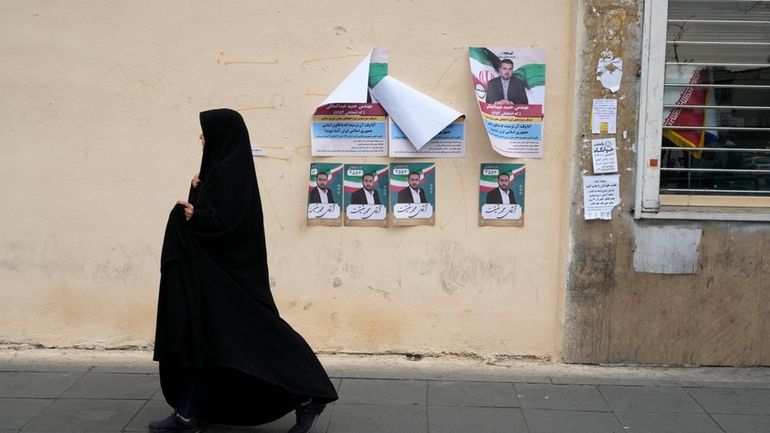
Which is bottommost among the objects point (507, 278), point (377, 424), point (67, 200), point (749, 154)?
point (377, 424)

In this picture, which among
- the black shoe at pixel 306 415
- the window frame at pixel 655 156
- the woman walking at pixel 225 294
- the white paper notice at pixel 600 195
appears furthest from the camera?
the white paper notice at pixel 600 195

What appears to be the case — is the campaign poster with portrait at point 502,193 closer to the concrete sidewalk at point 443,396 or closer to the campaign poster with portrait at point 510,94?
the campaign poster with portrait at point 510,94

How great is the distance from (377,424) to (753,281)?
2.79 meters

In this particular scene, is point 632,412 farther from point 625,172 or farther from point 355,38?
point 355,38

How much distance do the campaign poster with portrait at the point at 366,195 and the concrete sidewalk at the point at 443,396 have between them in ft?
3.20

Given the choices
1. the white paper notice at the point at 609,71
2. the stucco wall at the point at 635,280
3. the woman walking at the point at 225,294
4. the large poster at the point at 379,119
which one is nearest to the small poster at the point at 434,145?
the large poster at the point at 379,119

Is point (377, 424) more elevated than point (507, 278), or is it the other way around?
point (507, 278)

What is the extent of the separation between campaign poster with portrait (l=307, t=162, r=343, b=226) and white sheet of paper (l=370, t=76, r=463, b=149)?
1.79ft

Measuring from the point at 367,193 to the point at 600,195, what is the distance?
5.21 ft

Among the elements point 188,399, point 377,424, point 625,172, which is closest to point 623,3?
point 625,172

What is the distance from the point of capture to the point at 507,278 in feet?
19.2

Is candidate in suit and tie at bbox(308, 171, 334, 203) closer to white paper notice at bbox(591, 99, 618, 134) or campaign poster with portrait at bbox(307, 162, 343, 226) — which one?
campaign poster with portrait at bbox(307, 162, 343, 226)

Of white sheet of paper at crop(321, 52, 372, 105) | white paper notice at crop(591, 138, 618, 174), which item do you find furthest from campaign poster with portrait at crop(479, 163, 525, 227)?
white sheet of paper at crop(321, 52, 372, 105)

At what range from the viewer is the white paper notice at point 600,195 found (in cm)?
569
